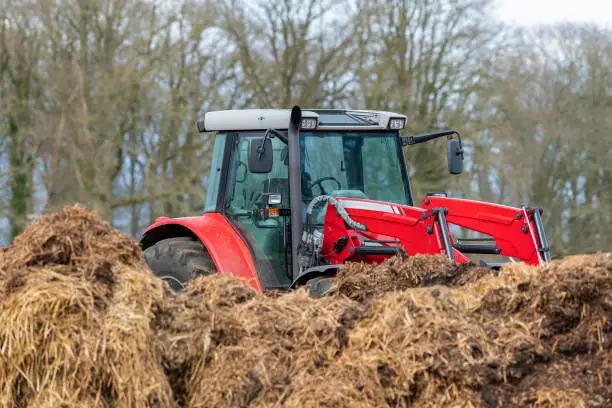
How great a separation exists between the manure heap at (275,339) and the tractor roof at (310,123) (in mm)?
2929

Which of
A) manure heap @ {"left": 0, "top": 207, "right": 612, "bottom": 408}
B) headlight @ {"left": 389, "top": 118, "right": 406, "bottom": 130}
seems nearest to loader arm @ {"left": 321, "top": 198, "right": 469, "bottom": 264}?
headlight @ {"left": 389, "top": 118, "right": 406, "bottom": 130}

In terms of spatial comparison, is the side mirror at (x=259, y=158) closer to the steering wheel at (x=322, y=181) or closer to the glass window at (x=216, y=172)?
the steering wheel at (x=322, y=181)

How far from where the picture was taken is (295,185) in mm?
7113

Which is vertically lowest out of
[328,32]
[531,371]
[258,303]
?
[531,371]

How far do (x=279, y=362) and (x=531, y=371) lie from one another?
52.0 inches

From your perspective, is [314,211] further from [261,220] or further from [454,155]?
[454,155]

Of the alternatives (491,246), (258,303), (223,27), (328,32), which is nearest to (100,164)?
(223,27)

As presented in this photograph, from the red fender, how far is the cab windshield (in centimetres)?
76

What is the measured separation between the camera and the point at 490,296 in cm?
470

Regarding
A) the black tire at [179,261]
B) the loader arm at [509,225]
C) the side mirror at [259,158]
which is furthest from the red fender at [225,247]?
the loader arm at [509,225]

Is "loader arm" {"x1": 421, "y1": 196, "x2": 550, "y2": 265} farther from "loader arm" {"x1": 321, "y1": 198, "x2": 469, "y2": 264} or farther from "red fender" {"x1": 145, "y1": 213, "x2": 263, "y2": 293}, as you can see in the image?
"red fender" {"x1": 145, "y1": 213, "x2": 263, "y2": 293}

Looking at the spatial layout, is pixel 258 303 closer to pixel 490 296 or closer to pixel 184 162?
pixel 490 296

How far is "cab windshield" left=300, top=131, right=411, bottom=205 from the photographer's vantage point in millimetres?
7316

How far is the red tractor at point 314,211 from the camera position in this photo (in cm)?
687
